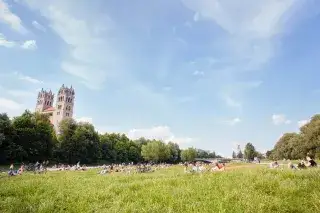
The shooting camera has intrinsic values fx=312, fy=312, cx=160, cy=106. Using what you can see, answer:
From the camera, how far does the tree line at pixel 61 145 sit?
85438 mm

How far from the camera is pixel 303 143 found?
108000 millimetres

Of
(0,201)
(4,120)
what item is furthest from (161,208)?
(4,120)

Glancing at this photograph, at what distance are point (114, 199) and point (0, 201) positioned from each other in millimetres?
6670

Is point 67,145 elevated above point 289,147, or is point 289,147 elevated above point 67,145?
point 289,147

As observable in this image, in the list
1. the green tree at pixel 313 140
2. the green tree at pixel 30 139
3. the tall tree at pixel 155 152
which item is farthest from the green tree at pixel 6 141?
the green tree at pixel 313 140

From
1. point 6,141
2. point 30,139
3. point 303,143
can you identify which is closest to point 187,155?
point 303,143

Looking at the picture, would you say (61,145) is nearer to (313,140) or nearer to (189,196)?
(313,140)

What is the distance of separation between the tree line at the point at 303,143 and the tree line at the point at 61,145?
188 feet

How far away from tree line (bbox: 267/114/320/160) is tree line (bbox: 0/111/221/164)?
5744 cm

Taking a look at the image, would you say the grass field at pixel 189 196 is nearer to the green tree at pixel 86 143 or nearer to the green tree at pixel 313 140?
the green tree at pixel 313 140

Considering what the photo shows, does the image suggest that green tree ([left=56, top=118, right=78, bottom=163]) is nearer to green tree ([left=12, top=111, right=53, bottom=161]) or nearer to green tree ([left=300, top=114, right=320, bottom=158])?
green tree ([left=12, top=111, right=53, bottom=161])

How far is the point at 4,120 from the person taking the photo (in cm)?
8531

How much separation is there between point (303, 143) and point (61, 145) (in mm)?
85085

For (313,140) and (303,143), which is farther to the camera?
(303,143)
